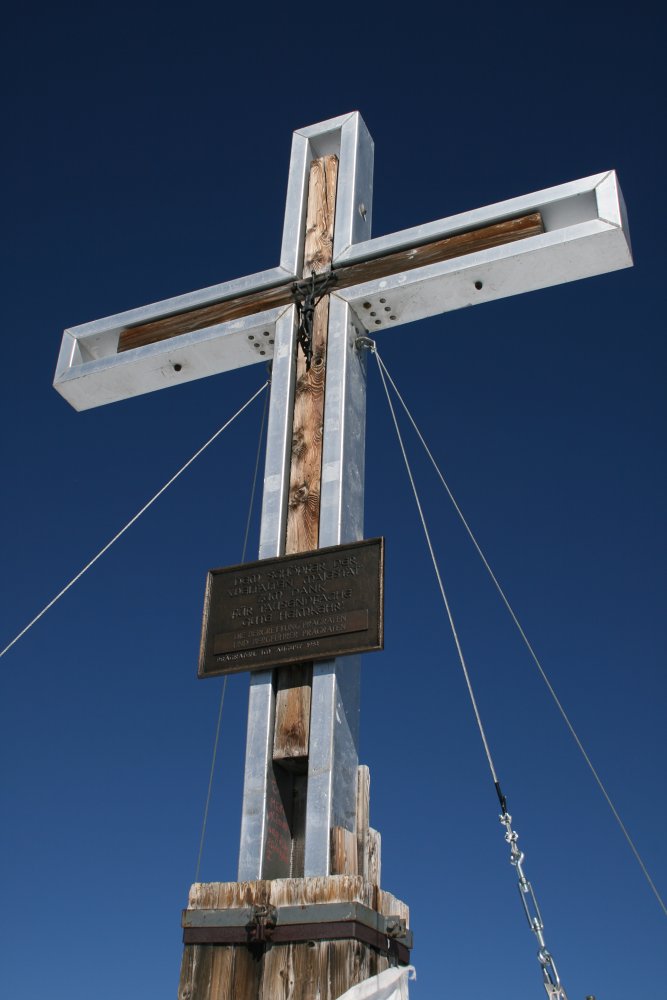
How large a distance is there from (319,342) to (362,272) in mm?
474

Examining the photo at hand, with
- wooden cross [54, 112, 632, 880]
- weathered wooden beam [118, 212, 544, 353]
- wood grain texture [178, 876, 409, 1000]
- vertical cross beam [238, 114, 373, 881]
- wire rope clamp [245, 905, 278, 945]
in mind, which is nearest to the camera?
wood grain texture [178, 876, 409, 1000]

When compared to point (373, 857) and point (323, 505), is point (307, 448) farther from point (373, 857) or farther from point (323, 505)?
point (373, 857)

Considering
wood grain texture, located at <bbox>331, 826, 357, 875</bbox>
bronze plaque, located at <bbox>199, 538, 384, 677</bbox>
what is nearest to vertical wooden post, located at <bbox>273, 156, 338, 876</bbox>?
bronze plaque, located at <bbox>199, 538, 384, 677</bbox>

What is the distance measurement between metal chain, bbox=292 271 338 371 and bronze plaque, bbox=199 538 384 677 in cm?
132

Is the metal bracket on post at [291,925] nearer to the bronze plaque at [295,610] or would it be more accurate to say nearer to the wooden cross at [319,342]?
the wooden cross at [319,342]

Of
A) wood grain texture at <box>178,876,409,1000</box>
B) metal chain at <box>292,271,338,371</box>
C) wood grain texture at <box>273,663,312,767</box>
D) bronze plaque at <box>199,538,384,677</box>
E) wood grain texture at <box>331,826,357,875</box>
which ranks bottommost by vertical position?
wood grain texture at <box>178,876,409,1000</box>

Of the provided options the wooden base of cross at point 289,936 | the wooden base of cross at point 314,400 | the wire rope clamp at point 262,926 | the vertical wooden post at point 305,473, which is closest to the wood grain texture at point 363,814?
the wooden base of cross at point 314,400

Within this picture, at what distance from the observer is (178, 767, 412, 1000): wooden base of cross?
3986 millimetres

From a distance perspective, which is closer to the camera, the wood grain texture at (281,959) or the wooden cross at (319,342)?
the wood grain texture at (281,959)

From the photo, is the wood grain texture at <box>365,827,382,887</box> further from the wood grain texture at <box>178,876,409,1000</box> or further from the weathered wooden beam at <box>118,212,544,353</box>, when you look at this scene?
the weathered wooden beam at <box>118,212,544,353</box>

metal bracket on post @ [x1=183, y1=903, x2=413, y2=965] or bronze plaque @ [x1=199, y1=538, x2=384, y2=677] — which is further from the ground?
bronze plaque @ [x1=199, y1=538, x2=384, y2=677]

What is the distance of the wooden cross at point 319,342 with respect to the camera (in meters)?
4.63

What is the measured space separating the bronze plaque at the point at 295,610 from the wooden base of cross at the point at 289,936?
2.60ft

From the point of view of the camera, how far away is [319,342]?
5.83 metres
